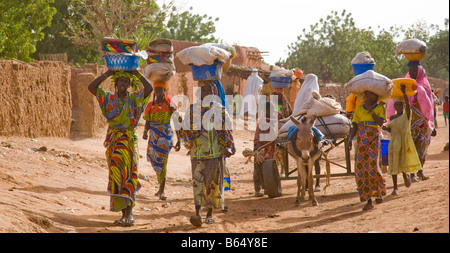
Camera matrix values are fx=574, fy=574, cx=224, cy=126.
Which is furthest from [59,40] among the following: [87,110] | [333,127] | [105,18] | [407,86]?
[407,86]

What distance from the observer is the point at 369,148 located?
855 centimetres

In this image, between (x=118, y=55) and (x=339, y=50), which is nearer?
(x=118, y=55)

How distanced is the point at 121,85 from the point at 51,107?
8240 mm

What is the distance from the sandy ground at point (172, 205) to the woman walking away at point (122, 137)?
38 centimetres

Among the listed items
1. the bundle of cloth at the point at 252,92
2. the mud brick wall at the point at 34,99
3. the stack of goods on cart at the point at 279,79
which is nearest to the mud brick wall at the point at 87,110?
the mud brick wall at the point at 34,99

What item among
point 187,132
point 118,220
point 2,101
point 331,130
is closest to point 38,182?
point 118,220

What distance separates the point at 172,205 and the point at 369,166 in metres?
3.37

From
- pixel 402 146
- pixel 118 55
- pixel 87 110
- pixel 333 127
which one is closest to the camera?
pixel 118 55

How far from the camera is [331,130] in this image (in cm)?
1009

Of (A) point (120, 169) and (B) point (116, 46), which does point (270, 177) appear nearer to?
(A) point (120, 169)

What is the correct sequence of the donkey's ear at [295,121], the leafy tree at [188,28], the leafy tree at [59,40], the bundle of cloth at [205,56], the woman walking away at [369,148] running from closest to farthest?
the bundle of cloth at [205,56] → the woman walking away at [369,148] → the donkey's ear at [295,121] → the leafy tree at [59,40] → the leafy tree at [188,28]

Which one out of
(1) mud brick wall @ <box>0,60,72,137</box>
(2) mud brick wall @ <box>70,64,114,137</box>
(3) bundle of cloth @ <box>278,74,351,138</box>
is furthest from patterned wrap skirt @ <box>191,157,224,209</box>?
(2) mud brick wall @ <box>70,64,114,137</box>

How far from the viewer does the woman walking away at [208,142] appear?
306 inches

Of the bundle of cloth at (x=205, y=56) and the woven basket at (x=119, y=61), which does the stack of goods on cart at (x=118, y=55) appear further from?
the bundle of cloth at (x=205, y=56)
